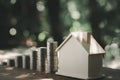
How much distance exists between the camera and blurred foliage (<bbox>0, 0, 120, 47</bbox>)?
279 cm

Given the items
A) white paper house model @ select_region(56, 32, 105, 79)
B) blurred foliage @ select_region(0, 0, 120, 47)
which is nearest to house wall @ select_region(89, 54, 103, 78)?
white paper house model @ select_region(56, 32, 105, 79)

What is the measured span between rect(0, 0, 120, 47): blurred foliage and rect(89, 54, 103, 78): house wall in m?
0.80

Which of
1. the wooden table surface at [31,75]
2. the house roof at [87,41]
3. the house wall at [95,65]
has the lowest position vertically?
the wooden table surface at [31,75]

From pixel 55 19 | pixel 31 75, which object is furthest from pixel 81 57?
pixel 55 19

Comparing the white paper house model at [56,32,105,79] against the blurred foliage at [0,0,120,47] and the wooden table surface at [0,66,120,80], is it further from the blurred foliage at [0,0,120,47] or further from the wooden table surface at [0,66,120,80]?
the blurred foliage at [0,0,120,47]

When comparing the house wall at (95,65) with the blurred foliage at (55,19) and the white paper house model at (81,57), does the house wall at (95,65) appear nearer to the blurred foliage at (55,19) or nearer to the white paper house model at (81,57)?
the white paper house model at (81,57)

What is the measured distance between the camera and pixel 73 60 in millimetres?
1970

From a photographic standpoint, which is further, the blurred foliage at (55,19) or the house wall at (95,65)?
the blurred foliage at (55,19)

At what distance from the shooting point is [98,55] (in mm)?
1980

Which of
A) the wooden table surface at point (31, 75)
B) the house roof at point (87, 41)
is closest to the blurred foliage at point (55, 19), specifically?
the wooden table surface at point (31, 75)

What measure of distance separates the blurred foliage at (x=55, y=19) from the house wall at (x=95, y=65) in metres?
0.80

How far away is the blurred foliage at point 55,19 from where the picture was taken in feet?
9.14

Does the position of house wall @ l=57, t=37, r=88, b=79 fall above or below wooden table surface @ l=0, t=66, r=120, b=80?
above

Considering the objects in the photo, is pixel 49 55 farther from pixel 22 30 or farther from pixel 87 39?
pixel 22 30
